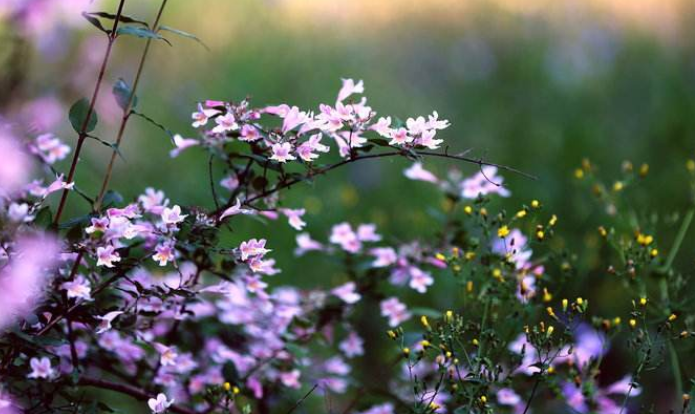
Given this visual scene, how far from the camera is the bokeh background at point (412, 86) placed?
11.2ft

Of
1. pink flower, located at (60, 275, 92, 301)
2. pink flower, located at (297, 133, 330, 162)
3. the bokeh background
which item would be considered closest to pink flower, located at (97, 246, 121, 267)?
pink flower, located at (60, 275, 92, 301)

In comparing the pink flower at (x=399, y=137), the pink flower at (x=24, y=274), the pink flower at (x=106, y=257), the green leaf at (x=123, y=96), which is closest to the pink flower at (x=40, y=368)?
the pink flower at (x=24, y=274)

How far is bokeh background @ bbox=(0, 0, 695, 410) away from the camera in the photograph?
3.40m

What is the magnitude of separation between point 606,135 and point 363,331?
1817mm

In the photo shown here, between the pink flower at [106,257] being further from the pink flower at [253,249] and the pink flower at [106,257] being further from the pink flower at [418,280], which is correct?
the pink flower at [418,280]

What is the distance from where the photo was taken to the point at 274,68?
208 inches

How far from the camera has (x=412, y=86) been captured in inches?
245

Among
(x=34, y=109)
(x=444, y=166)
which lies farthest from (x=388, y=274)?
(x=444, y=166)

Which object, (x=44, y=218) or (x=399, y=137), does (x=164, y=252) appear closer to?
(x=44, y=218)

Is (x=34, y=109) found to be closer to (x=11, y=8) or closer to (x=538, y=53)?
(x=11, y=8)

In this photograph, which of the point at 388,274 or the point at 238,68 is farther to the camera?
the point at 238,68

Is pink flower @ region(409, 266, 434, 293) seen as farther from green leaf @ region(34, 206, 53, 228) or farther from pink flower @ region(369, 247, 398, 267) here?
green leaf @ region(34, 206, 53, 228)

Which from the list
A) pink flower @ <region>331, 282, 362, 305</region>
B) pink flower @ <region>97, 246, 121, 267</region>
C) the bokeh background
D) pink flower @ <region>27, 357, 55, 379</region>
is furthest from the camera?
the bokeh background

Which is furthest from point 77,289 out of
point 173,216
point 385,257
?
point 385,257
